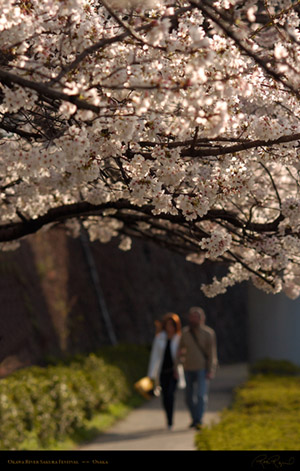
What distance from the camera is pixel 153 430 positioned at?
44.7 feet

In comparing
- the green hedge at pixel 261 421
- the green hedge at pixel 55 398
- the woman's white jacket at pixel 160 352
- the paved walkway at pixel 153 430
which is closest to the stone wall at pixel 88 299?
the green hedge at pixel 55 398

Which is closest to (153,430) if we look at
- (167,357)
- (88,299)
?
(167,357)

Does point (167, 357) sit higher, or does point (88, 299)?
point (88, 299)

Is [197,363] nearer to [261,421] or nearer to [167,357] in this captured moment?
[167,357]

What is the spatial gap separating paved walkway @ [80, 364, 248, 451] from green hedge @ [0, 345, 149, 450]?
456 mm

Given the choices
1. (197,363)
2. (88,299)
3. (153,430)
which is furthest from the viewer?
(88,299)

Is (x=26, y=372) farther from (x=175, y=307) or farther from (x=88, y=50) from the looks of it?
(x=175, y=307)

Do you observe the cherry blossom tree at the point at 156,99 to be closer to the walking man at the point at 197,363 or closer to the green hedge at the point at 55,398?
the green hedge at the point at 55,398

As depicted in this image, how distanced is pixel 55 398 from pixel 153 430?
209cm

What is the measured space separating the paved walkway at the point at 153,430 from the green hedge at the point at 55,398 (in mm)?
456

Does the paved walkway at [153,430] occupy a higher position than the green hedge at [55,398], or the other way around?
the green hedge at [55,398]

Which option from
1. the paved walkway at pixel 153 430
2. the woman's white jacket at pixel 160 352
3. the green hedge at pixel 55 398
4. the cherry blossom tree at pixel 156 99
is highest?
the cherry blossom tree at pixel 156 99

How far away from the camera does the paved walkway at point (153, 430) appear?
39.0ft

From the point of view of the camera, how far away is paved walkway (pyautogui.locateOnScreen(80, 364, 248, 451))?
1188 centimetres
